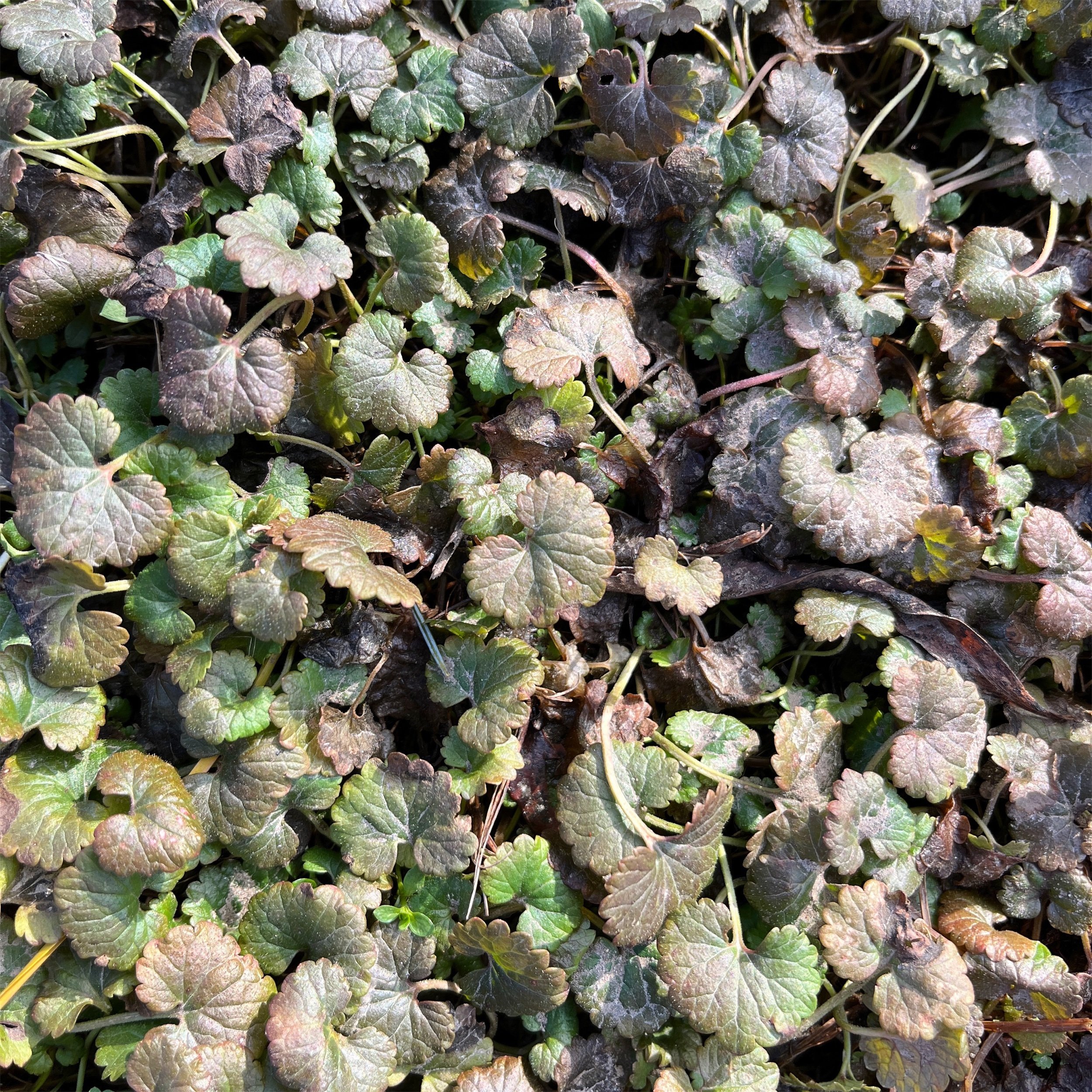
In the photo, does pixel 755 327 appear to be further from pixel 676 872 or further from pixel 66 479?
pixel 66 479

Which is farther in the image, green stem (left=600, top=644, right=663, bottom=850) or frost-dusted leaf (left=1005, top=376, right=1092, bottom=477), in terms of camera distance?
frost-dusted leaf (left=1005, top=376, right=1092, bottom=477)

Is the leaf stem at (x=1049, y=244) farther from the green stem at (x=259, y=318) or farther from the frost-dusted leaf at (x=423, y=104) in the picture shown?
the green stem at (x=259, y=318)

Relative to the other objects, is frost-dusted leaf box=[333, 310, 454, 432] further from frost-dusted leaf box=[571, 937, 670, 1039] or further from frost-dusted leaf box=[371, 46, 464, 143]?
frost-dusted leaf box=[571, 937, 670, 1039]

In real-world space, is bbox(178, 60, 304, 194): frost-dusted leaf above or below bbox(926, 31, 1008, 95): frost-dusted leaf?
below

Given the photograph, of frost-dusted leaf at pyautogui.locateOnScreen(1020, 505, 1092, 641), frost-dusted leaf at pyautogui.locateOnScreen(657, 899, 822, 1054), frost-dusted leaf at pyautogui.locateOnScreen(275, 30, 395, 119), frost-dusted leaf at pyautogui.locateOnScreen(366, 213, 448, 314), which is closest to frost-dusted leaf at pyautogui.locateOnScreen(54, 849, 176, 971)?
frost-dusted leaf at pyautogui.locateOnScreen(657, 899, 822, 1054)

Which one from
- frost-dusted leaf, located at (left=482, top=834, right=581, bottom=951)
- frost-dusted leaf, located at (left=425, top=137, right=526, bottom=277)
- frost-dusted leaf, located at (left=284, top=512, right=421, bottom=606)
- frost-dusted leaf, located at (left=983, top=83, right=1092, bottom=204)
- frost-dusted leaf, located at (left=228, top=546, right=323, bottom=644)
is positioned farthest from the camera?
frost-dusted leaf, located at (left=983, top=83, right=1092, bottom=204)

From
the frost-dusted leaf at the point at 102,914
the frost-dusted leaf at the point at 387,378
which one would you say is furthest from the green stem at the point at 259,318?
the frost-dusted leaf at the point at 102,914

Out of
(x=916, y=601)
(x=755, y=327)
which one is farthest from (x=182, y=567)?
(x=916, y=601)
